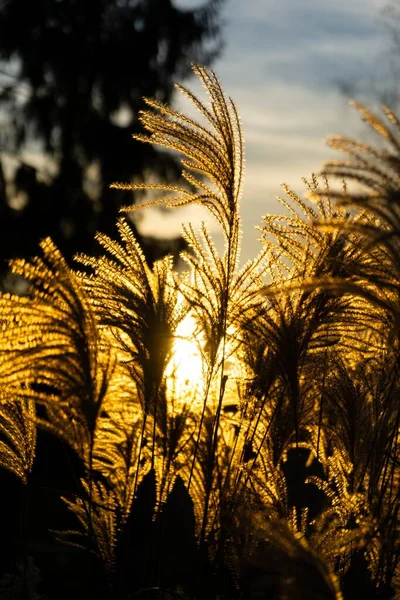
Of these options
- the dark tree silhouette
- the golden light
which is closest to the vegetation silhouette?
the golden light

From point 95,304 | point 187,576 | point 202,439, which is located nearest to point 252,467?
point 202,439

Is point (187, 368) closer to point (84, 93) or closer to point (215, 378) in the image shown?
point (215, 378)

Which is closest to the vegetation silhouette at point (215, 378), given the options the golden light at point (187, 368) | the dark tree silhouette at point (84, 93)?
the golden light at point (187, 368)

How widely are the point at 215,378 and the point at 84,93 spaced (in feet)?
45.5

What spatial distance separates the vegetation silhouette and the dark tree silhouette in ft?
36.4

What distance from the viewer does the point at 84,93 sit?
654 inches

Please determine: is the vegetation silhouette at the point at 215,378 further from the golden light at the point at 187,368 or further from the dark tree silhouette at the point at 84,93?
the dark tree silhouette at the point at 84,93

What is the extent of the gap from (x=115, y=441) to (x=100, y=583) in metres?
0.81

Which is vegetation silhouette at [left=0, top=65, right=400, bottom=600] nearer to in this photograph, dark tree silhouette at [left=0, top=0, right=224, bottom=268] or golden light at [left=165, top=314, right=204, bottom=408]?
golden light at [left=165, top=314, right=204, bottom=408]

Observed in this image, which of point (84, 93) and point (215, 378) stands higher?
point (84, 93)

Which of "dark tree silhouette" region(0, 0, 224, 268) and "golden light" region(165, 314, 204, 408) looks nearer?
"golden light" region(165, 314, 204, 408)

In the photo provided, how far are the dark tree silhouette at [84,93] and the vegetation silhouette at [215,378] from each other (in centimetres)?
1109

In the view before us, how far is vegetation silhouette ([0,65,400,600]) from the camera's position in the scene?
2725 millimetres

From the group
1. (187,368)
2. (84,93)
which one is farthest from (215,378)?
(84,93)
